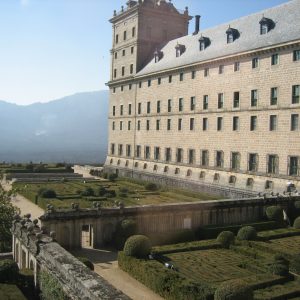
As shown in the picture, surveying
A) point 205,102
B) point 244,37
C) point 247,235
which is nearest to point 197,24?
point 244,37

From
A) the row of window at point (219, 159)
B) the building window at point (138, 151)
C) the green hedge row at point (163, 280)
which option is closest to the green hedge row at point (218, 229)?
the green hedge row at point (163, 280)

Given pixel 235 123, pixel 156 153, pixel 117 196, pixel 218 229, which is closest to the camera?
pixel 218 229

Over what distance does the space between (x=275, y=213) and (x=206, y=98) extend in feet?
65.9

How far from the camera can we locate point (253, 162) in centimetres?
4150

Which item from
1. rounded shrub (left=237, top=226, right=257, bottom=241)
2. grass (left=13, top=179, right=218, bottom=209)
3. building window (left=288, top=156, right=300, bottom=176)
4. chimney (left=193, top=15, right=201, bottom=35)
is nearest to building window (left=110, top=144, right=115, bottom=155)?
grass (left=13, top=179, right=218, bottom=209)

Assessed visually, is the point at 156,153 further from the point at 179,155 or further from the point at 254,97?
the point at 254,97

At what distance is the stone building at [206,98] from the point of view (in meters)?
38.8

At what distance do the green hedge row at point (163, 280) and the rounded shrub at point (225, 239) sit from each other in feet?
19.0

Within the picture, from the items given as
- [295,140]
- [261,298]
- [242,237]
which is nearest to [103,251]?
[242,237]

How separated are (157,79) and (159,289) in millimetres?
41062

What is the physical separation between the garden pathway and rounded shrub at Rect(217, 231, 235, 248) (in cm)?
615

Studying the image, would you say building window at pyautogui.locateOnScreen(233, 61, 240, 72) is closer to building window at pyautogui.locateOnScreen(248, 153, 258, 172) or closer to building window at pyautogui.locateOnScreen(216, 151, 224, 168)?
building window at pyautogui.locateOnScreen(216, 151, 224, 168)

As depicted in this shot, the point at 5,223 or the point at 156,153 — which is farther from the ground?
the point at 156,153

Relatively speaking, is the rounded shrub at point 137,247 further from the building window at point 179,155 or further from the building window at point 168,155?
the building window at point 168,155
